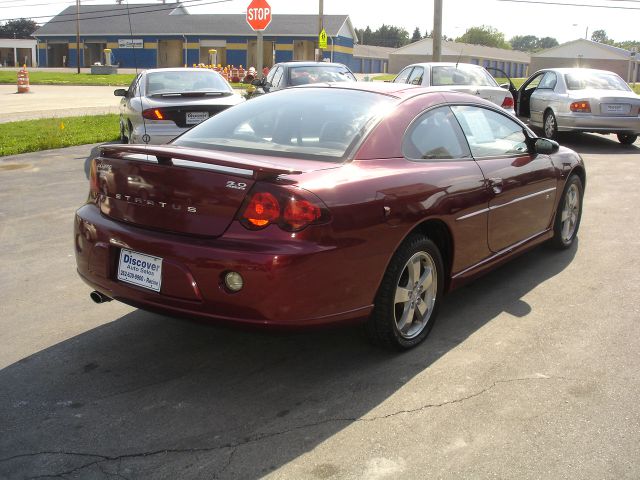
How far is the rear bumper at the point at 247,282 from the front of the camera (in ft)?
11.0

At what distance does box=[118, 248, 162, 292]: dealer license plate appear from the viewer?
3617mm

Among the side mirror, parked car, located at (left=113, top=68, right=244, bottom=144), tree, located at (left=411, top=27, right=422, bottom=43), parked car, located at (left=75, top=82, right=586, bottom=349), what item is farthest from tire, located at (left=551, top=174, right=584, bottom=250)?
tree, located at (left=411, top=27, right=422, bottom=43)

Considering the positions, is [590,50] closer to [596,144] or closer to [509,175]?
[596,144]

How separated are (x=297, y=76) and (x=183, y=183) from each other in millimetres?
11475

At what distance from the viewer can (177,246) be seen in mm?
3531

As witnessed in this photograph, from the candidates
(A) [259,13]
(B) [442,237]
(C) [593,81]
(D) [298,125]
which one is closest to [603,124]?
(C) [593,81]

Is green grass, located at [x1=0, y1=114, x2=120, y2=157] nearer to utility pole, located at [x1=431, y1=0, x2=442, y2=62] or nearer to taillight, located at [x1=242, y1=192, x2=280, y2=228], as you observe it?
taillight, located at [x1=242, y1=192, x2=280, y2=228]

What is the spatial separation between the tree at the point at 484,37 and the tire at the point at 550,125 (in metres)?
144

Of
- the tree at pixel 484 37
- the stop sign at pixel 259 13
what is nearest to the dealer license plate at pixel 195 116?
the stop sign at pixel 259 13

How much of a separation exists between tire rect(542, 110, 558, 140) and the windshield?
664 centimetres

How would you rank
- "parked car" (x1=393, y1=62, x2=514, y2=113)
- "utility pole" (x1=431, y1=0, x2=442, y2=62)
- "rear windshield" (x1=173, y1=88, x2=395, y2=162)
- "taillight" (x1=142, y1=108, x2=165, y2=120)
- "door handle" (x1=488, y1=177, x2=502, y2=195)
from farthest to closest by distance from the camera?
1. "utility pole" (x1=431, y1=0, x2=442, y2=62)
2. "parked car" (x1=393, y1=62, x2=514, y2=113)
3. "taillight" (x1=142, y1=108, x2=165, y2=120)
4. "door handle" (x1=488, y1=177, x2=502, y2=195)
5. "rear windshield" (x1=173, y1=88, x2=395, y2=162)

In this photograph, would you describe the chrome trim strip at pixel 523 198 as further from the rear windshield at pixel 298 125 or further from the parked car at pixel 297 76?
the parked car at pixel 297 76

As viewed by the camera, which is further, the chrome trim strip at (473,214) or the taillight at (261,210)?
the chrome trim strip at (473,214)

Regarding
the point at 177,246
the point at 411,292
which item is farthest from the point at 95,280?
the point at 411,292
